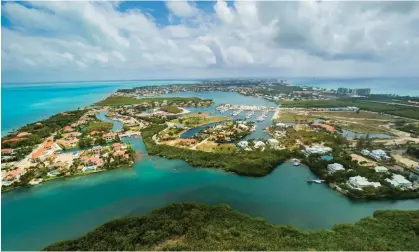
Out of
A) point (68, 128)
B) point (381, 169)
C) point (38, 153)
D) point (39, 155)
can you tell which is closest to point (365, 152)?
point (381, 169)

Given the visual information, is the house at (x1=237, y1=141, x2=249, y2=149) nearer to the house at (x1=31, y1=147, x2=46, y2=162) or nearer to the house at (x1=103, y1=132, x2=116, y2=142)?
the house at (x1=103, y1=132, x2=116, y2=142)

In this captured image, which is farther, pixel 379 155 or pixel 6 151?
pixel 6 151

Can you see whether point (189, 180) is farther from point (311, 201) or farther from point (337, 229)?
point (337, 229)

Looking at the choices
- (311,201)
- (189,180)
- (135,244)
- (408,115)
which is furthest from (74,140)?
(408,115)

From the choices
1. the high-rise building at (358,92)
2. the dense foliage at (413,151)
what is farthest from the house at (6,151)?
the high-rise building at (358,92)

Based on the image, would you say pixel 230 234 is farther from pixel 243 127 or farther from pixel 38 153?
pixel 243 127

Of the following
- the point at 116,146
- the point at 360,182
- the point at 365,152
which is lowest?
the point at 116,146
